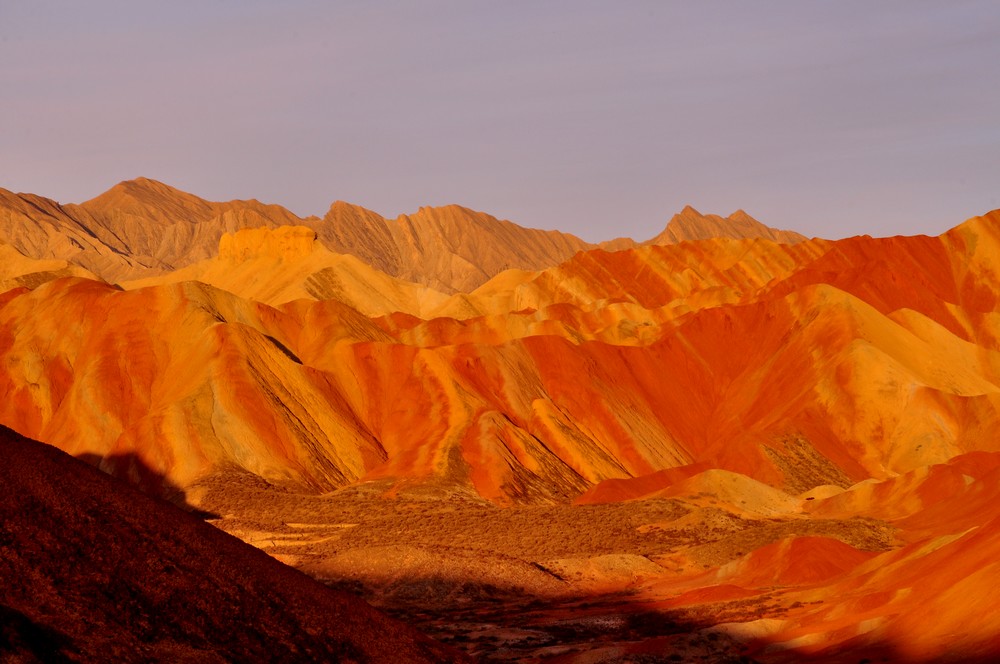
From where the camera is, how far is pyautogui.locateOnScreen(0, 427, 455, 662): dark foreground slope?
21141 millimetres

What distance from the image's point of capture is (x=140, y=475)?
7894cm

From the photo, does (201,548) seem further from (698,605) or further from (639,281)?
(639,281)

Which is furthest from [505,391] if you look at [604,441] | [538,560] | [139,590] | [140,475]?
[139,590]

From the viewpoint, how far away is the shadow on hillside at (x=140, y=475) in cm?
7612

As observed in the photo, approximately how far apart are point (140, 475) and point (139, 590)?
57.7 m

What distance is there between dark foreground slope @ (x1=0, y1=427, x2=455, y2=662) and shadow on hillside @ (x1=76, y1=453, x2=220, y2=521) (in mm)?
48286

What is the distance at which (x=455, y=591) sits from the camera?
52344mm

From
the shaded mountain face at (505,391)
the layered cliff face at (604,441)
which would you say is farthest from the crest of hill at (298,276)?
the shaded mountain face at (505,391)

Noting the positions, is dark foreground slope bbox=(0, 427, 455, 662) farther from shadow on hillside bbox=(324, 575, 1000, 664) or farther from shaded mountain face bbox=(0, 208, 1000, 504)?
shaded mountain face bbox=(0, 208, 1000, 504)

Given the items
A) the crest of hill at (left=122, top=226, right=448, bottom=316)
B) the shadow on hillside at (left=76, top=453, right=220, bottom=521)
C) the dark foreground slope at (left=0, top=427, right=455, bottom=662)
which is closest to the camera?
the dark foreground slope at (left=0, top=427, right=455, bottom=662)

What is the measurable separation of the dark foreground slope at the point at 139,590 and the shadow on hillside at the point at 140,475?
1901 inches

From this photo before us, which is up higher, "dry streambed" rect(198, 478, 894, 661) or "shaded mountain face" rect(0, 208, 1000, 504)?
"shaded mountain face" rect(0, 208, 1000, 504)

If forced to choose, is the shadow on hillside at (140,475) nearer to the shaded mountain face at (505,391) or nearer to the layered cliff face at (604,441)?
the layered cliff face at (604,441)

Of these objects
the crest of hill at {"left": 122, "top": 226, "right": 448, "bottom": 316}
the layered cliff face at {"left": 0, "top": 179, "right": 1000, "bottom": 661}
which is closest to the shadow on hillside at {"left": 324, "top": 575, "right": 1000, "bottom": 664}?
the layered cliff face at {"left": 0, "top": 179, "right": 1000, "bottom": 661}
